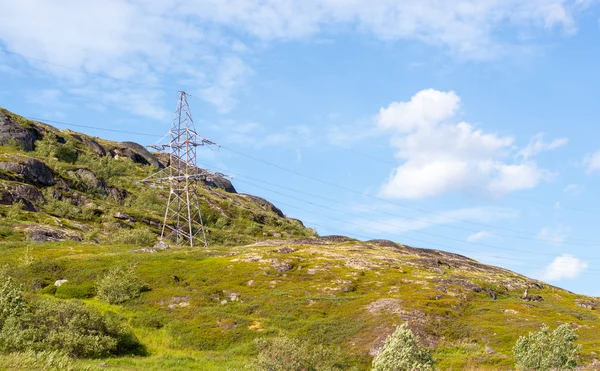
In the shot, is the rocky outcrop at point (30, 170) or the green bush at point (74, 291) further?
the rocky outcrop at point (30, 170)

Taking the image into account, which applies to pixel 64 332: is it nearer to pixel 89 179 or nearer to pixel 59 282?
pixel 59 282

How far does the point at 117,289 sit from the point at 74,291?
18.8 ft

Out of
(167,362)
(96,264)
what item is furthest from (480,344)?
(96,264)

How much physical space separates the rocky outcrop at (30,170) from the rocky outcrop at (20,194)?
11.8m

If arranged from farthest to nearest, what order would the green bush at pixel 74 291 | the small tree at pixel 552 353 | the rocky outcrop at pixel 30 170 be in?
1. the rocky outcrop at pixel 30 170
2. the green bush at pixel 74 291
3. the small tree at pixel 552 353

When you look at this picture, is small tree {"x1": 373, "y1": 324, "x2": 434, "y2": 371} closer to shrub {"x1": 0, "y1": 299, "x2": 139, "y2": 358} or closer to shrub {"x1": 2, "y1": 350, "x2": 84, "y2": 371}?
shrub {"x1": 2, "y1": 350, "x2": 84, "y2": 371}

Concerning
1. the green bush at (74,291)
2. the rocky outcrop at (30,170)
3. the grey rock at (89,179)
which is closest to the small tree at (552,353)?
the green bush at (74,291)

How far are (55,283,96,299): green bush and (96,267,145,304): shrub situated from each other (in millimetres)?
1077

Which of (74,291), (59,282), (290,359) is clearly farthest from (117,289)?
(290,359)

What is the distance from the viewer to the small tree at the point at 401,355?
35.3 meters

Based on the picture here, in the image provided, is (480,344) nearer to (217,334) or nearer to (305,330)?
(305,330)

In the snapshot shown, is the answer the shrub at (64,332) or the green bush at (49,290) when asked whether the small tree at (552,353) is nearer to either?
the shrub at (64,332)

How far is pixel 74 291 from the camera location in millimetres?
63312

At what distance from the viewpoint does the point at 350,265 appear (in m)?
93.8
